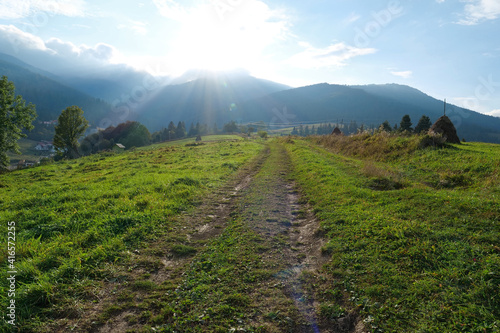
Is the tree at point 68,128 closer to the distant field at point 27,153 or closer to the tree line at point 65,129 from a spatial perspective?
the tree line at point 65,129

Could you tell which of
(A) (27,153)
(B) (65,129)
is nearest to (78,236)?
(B) (65,129)

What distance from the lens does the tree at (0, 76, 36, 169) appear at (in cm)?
3459

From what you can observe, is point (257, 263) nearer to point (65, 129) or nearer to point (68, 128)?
point (65, 129)

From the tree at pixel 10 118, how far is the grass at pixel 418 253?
156 feet

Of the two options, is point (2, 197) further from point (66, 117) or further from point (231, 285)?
point (66, 117)

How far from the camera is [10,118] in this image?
3584 cm

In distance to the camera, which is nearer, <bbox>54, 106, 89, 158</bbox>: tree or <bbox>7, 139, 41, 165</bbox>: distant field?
<bbox>54, 106, 89, 158</bbox>: tree

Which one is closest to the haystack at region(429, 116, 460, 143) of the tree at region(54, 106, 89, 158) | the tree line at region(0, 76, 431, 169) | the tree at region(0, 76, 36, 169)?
the tree line at region(0, 76, 431, 169)

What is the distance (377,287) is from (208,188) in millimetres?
12269

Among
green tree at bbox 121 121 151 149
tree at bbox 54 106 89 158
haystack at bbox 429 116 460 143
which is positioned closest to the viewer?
haystack at bbox 429 116 460 143

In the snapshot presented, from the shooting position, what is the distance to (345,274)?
6340 mm

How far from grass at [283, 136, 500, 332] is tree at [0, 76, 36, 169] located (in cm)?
4756

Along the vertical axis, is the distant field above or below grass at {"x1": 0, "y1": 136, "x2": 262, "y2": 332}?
below

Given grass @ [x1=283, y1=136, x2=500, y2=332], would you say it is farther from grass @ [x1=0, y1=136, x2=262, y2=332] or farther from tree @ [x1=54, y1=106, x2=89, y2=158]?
tree @ [x1=54, y1=106, x2=89, y2=158]
